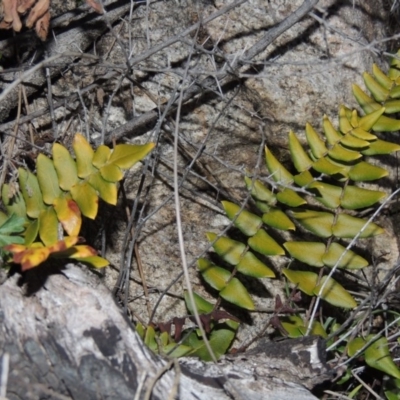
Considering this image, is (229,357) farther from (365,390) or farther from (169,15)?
(169,15)

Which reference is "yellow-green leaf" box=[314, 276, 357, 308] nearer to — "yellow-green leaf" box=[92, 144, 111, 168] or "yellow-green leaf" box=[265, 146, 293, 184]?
"yellow-green leaf" box=[265, 146, 293, 184]

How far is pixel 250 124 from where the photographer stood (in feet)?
7.61

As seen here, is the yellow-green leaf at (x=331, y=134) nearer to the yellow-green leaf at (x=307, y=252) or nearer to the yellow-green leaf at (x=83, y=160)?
the yellow-green leaf at (x=307, y=252)

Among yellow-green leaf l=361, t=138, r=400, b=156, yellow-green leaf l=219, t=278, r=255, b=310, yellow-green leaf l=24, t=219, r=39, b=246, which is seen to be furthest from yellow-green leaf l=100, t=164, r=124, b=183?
yellow-green leaf l=361, t=138, r=400, b=156

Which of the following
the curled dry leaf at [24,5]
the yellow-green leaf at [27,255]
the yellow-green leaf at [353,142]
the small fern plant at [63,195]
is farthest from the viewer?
the yellow-green leaf at [353,142]

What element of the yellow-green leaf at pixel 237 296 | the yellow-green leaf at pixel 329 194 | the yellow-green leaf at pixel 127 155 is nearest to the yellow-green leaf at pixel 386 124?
the yellow-green leaf at pixel 329 194

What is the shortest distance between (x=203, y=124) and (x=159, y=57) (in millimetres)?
266

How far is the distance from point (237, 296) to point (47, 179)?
2.25 feet

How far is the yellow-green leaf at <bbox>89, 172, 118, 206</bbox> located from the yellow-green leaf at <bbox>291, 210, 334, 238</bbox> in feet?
2.07

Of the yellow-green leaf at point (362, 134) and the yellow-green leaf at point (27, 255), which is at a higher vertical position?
the yellow-green leaf at point (27, 255)

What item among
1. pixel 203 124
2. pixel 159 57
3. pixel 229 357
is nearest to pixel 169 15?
pixel 159 57

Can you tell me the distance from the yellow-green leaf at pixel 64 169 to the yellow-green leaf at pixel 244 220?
1.64 feet

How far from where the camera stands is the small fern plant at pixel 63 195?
5.59 ft

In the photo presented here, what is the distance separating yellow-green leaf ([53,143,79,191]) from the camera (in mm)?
1826
